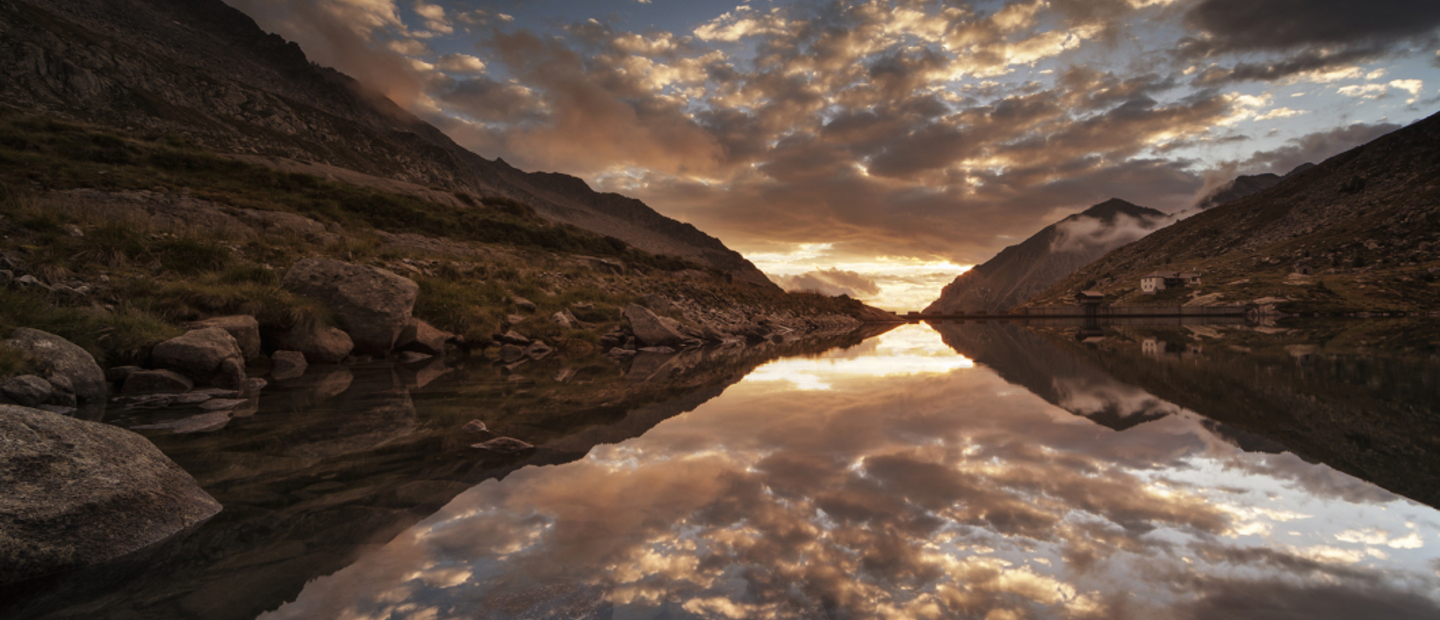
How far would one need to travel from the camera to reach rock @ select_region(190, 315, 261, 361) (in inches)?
418

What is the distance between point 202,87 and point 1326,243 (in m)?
214

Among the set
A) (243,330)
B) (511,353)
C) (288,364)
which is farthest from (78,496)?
(511,353)

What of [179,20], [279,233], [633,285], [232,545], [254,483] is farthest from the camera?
[179,20]

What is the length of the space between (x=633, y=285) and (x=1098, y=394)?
85.0ft

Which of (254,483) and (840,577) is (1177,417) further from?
(254,483)

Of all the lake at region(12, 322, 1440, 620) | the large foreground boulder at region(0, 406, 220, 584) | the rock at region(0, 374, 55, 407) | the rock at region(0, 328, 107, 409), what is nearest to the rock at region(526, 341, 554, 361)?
the lake at region(12, 322, 1440, 620)

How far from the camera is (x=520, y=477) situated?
15.2 ft

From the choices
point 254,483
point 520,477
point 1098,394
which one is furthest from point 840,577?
point 1098,394

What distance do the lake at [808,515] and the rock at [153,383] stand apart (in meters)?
1.80

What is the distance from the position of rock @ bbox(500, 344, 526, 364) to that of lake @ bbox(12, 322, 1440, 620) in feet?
22.7

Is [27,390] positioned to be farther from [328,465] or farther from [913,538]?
[913,538]

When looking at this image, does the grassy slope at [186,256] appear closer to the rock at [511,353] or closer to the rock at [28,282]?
the rock at [28,282]

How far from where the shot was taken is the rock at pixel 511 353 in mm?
14938

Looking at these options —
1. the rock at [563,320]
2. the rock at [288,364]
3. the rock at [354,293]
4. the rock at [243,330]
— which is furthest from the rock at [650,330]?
the rock at [243,330]
